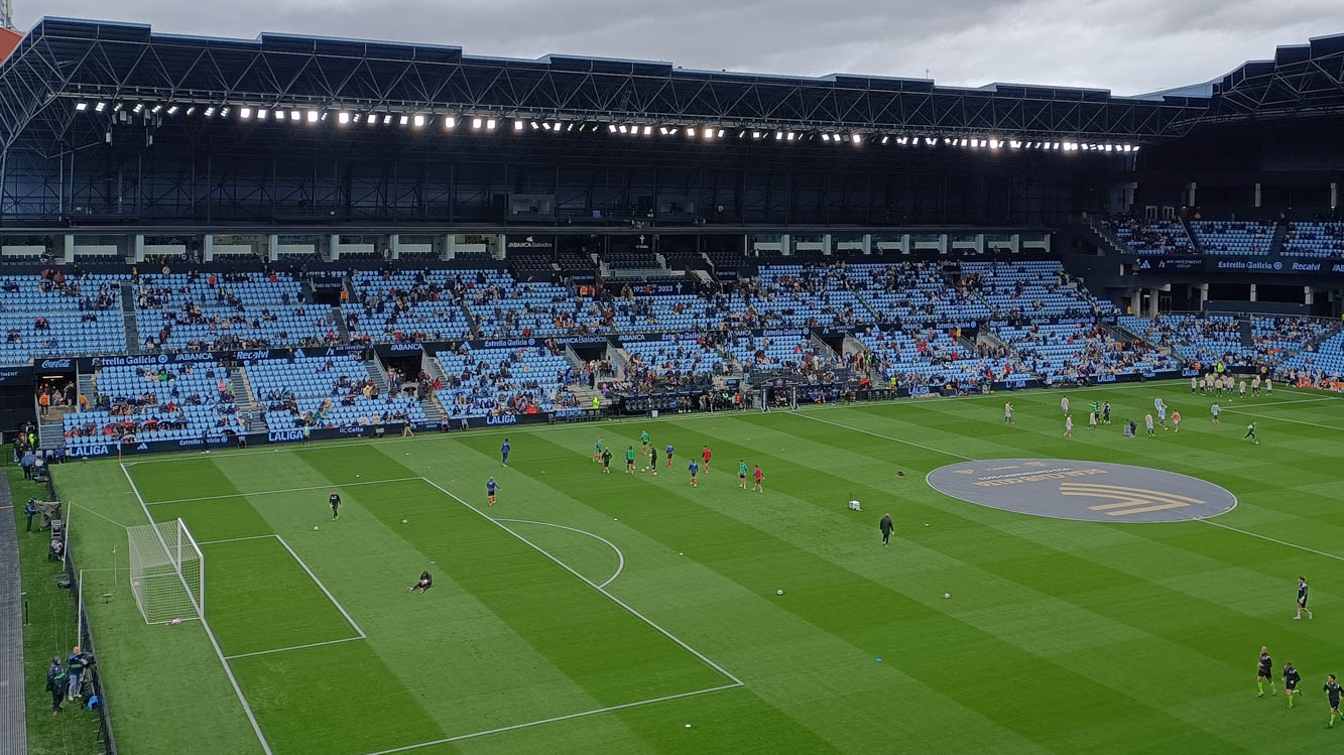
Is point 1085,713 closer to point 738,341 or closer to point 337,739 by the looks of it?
point 337,739

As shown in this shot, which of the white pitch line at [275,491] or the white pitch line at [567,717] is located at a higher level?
the white pitch line at [275,491]

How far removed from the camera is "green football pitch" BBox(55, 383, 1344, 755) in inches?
1040

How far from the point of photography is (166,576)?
3662 centimetres

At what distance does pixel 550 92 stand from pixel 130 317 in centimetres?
2730

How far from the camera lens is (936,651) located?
101 ft

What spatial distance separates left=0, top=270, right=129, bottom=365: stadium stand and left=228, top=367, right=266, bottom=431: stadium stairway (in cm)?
650

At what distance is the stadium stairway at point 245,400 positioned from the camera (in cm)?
6231

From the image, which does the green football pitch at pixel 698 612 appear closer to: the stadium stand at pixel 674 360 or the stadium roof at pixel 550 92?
the stadium stand at pixel 674 360

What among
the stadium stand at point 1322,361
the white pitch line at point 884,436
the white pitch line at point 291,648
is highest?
the stadium stand at point 1322,361

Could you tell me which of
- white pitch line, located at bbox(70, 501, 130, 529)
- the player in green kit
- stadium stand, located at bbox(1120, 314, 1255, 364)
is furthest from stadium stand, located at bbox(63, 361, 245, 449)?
stadium stand, located at bbox(1120, 314, 1255, 364)

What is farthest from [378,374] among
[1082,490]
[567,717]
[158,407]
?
[567,717]

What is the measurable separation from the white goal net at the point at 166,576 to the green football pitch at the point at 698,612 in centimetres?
68

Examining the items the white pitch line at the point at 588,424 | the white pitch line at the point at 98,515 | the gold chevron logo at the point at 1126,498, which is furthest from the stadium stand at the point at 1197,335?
the white pitch line at the point at 98,515

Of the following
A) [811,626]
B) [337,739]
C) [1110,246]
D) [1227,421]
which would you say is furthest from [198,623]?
[1110,246]
